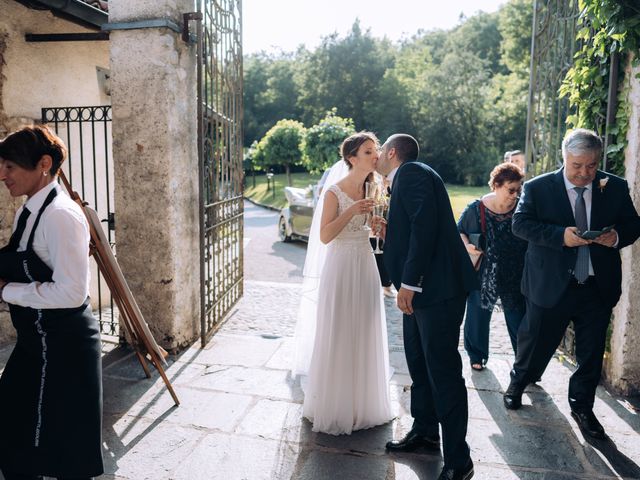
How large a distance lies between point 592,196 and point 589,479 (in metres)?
1.90

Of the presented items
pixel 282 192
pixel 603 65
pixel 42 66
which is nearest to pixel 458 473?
pixel 603 65

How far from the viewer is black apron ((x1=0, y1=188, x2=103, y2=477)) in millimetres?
2453

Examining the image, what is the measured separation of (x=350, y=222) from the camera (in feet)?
13.7

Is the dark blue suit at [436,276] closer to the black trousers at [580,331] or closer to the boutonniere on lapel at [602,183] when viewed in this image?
the black trousers at [580,331]

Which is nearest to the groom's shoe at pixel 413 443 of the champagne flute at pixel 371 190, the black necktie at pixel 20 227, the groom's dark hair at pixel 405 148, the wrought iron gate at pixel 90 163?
the champagne flute at pixel 371 190

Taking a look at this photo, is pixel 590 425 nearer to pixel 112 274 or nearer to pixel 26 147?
pixel 112 274

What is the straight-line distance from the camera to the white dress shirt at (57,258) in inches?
93.0

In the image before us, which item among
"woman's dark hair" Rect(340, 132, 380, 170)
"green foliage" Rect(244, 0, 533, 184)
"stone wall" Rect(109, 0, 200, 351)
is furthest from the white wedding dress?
"green foliage" Rect(244, 0, 533, 184)

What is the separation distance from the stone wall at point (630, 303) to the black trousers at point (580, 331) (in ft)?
2.15

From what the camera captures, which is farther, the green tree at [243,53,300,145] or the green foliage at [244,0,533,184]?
the green tree at [243,53,300,145]

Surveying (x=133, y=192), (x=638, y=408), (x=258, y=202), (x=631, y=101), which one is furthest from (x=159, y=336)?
(x=258, y=202)

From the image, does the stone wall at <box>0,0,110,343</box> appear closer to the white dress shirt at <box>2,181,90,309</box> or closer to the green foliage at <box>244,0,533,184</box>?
the white dress shirt at <box>2,181,90,309</box>

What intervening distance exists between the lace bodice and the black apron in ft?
6.89

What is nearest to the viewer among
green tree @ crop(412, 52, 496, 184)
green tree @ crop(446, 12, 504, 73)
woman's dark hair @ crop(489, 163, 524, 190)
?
woman's dark hair @ crop(489, 163, 524, 190)
